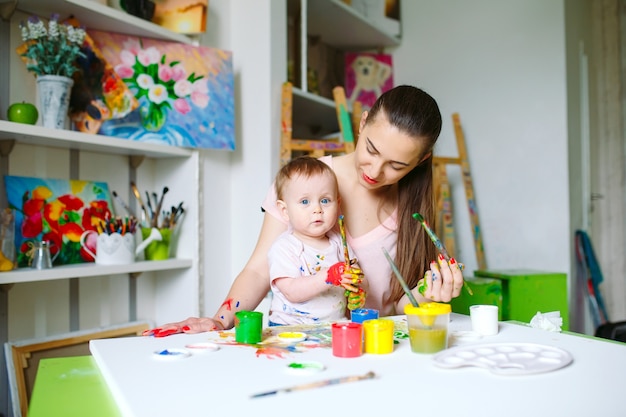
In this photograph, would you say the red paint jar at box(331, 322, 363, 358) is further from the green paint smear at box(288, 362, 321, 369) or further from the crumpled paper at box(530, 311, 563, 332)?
the crumpled paper at box(530, 311, 563, 332)

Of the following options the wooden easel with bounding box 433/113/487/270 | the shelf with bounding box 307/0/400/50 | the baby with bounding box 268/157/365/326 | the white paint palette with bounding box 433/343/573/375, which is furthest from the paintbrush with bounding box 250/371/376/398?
the shelf with bounding box 307/0/400/50

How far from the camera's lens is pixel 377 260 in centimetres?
146

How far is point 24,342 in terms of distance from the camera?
1.65m

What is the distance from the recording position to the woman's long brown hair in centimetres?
127

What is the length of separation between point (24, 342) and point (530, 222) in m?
2.37

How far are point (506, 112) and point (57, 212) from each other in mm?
2269

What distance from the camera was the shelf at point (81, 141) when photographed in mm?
1502

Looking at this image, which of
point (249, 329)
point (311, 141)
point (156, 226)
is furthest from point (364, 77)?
point (249, 329)

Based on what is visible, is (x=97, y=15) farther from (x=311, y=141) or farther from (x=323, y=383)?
(x=323, y=383)

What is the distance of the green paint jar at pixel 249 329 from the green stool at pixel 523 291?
1608mm

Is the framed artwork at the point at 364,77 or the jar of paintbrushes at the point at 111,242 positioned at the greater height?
the framed artwork at the point at 364,77

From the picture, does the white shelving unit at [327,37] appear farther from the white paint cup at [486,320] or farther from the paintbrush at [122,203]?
the white paint cup at [486,320]

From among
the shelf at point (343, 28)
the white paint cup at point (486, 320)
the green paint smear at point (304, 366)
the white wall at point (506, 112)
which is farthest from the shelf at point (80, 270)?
the white wall at point (506, 112)

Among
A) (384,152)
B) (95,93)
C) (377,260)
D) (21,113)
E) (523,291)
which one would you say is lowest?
(523,291)
